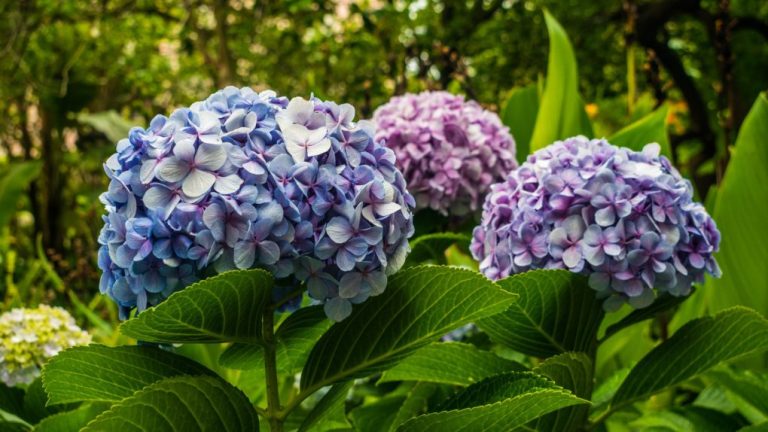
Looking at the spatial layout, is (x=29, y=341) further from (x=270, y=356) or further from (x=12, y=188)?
(x=12, y=188)

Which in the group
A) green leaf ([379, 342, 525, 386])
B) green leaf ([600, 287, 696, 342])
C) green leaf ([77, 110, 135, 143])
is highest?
green leaf ([600, 287, 696, 342])

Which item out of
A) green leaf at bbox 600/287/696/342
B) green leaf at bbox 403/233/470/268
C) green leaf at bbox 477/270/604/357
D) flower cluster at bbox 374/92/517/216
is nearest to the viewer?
green leaf at bbox 477/270/604/357

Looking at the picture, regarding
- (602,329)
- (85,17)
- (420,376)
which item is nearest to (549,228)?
(420,376)

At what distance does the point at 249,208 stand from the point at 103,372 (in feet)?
0.84

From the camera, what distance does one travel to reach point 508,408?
93cm

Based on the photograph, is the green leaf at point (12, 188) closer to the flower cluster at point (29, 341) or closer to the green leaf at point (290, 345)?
the flower cluster at point (29, 341)

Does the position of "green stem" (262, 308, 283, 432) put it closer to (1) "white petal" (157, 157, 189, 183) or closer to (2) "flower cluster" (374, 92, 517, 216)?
(1) "white petal" (157, 157, 189, 183)

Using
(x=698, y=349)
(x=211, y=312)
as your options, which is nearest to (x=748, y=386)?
(x=698, y=349)

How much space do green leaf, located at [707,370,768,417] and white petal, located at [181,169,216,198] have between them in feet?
3.32

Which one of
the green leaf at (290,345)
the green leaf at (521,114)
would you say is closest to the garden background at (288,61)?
the green leaf at (521,114)

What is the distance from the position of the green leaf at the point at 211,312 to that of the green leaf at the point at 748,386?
922 millimetres

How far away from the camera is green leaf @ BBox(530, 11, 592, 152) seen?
198 cm

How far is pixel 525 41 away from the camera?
5.63 metres

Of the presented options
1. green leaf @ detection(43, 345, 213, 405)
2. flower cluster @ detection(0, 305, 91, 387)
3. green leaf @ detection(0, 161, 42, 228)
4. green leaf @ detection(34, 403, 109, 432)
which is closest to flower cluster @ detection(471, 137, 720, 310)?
green leaf @ detection(43, 345, 213, 405)
